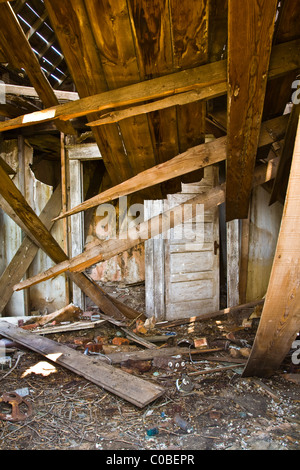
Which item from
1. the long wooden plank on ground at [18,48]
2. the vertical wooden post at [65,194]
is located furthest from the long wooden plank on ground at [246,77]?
the vertical wooden post at [65,194]

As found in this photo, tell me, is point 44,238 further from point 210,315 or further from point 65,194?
point 210,315

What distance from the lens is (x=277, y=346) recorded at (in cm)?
229

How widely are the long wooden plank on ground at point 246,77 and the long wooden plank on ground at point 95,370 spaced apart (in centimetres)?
193

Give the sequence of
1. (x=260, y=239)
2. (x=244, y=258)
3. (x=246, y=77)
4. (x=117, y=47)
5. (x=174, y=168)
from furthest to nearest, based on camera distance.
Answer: (x=260, y=239) < (x=244, y=258) < (x=174, y=168) < (x=117, y=47) < (x=246, y=77)

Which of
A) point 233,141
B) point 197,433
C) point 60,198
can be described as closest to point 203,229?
point 60,198

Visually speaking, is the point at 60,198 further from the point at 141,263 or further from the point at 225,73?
the point at 225,73

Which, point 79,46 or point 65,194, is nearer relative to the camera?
point 79,46

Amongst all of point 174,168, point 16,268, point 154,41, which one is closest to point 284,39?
point 154,41

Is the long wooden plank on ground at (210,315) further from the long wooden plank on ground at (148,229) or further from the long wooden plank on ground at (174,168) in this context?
the long wooden plank on ground at (174,168)

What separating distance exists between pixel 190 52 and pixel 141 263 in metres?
6.01

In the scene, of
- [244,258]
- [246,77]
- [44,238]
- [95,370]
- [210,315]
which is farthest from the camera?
[244,258]

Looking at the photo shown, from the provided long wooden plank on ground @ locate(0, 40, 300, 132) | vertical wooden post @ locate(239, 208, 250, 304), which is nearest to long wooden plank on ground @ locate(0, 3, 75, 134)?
long wooden plank on ground @ locate(0, 40, 300, 132)

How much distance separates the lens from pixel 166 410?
8.17 ft

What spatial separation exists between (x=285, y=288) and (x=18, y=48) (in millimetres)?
2361
